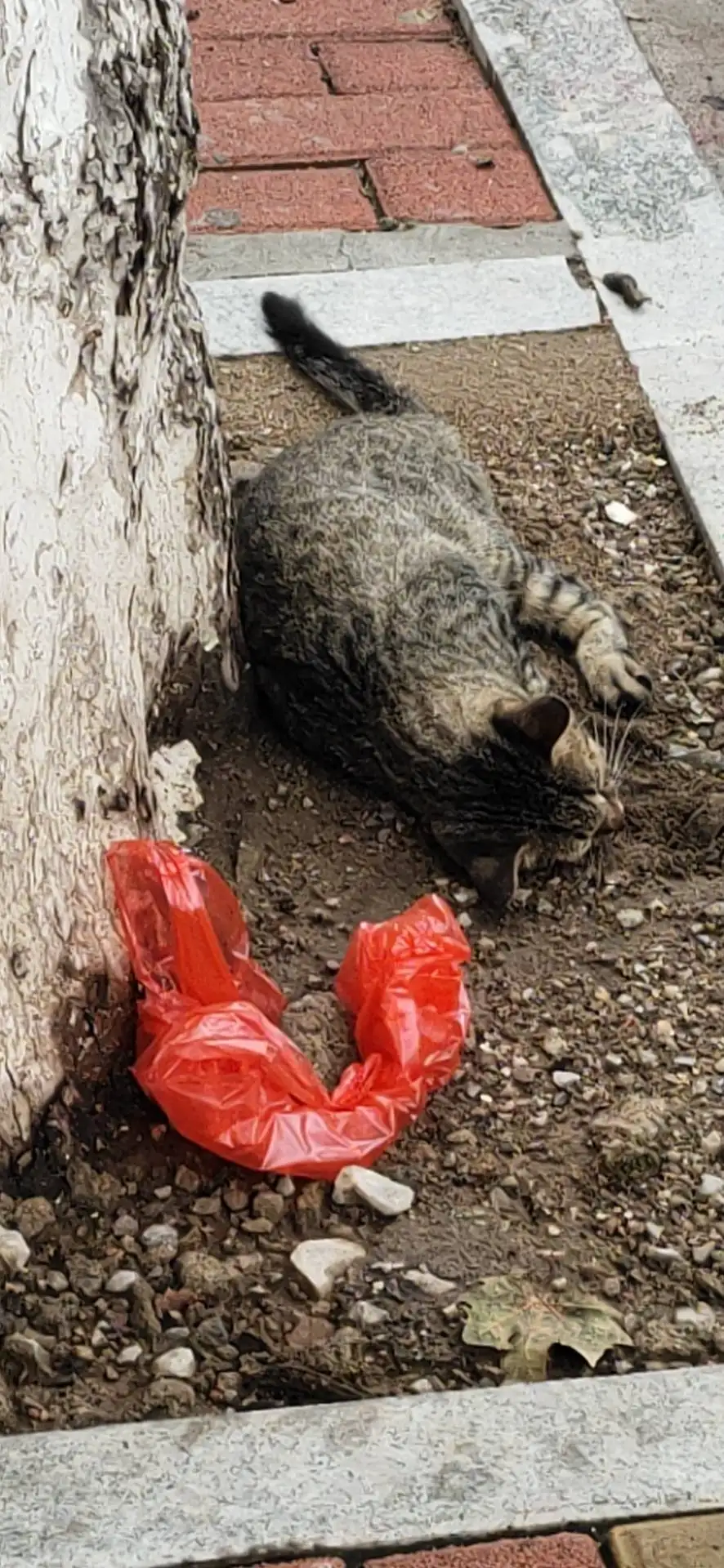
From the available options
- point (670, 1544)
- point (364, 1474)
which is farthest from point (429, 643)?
point (670, 1544)

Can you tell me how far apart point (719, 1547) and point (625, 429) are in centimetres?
355

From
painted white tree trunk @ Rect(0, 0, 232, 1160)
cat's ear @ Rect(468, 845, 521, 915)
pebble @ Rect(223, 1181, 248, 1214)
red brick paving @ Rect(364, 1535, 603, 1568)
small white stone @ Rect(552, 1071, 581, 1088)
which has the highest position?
painted white tree trunk @ Rect(0, 0, 232, 1160)

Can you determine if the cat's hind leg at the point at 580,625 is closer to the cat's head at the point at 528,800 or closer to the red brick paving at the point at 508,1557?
the cat's head at the point at 528,800

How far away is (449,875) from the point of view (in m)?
4.49

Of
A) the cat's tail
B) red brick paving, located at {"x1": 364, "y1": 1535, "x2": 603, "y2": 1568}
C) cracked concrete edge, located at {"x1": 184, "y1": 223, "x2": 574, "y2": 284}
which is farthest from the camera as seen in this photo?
cracked concrete edge, located at {"x1": 184, "y1": 223, "x2": 574, "y2": 284}

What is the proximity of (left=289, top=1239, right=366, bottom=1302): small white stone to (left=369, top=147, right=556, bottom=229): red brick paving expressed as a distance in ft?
13.3

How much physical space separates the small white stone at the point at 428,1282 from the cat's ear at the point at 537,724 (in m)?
1.38

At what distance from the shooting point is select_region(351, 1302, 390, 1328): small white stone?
10.9ft

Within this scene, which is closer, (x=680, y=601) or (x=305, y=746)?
(x=305, y=746)

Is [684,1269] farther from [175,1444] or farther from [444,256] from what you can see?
[444,256]

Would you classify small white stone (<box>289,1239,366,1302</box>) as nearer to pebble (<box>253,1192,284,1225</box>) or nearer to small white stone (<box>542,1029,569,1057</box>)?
pebble (<box>253,1192,284,1225</box>)

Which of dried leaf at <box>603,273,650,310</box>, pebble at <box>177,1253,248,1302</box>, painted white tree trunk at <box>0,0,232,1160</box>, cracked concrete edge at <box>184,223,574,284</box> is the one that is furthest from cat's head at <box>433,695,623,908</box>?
cracked concrete edge at <box>184,223,574,284</box>

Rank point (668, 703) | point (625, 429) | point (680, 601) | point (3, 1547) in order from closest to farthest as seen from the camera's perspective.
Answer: point (3, 1547) < point (668, 703) < point (680, 601) < point (625, 429)

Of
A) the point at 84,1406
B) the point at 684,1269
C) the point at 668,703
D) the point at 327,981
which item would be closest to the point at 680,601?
the point at 668,703
